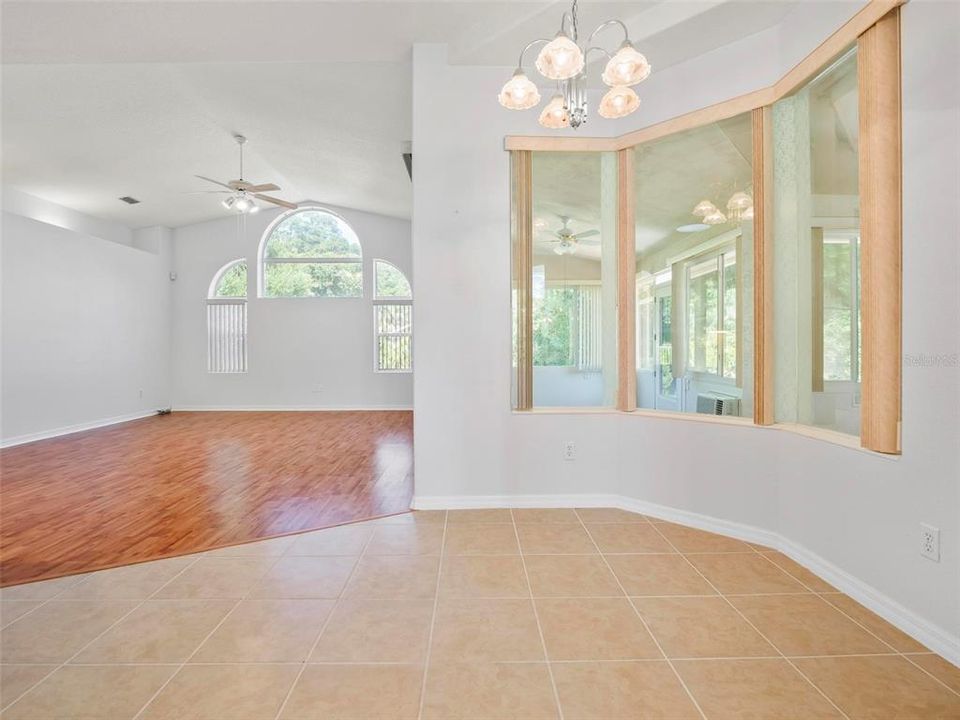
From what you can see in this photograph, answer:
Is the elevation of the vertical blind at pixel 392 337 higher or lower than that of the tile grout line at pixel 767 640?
higher

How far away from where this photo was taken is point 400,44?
Answer: 9.95ft

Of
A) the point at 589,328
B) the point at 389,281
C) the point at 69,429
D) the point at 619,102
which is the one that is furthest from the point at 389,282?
the point at 619,102

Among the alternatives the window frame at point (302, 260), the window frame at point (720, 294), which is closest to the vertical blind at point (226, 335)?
the window frame at point (302, 260)

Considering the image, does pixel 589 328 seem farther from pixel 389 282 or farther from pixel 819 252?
pixel 389 282

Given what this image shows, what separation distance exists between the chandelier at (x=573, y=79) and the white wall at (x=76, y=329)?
712 centimetres

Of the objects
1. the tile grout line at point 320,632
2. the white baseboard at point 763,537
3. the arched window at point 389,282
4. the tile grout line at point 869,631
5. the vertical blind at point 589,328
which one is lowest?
the tile grout line at point 869,631

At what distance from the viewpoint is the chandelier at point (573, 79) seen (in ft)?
5.66

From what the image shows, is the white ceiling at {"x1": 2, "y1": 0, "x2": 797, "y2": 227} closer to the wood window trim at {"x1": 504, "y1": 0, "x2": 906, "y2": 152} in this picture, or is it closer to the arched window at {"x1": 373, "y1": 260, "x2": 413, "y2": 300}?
the wood window trim at {"x1": 504, "y1": 0, "x2": 906, "y2": 152}

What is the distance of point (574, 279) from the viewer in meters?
3.29

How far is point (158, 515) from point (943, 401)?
4.44m

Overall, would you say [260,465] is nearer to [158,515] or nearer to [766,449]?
[158,515]

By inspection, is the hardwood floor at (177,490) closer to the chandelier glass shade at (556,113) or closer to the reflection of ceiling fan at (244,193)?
the chandelier glass shade at (556,113)

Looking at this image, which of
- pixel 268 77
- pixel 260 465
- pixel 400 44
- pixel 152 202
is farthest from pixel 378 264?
pixel 400 44

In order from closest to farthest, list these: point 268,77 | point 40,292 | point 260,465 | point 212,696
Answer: point 212,696 → point 268,77 → point 260,465 → point 40,292
